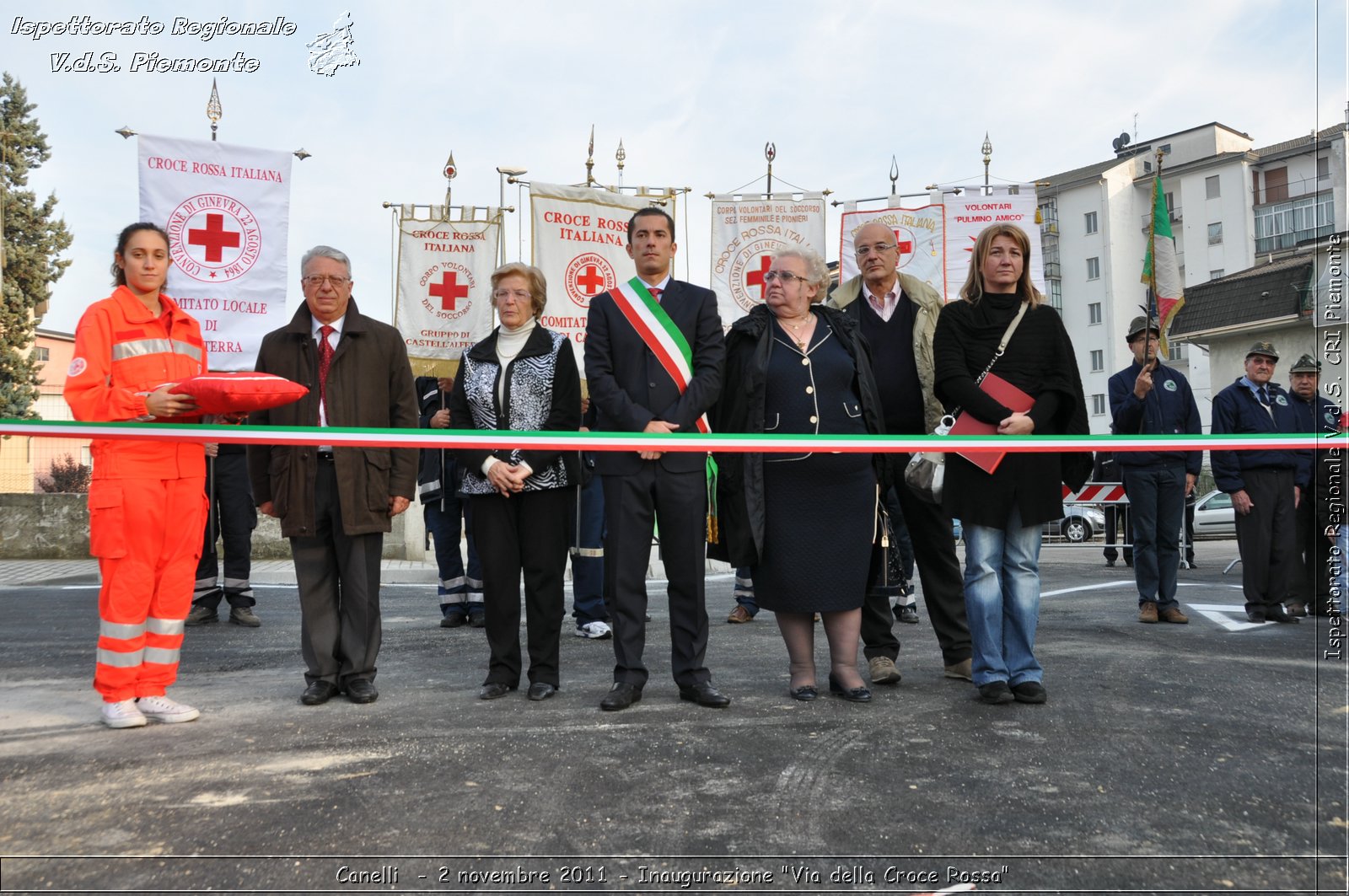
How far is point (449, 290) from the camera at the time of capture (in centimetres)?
1169

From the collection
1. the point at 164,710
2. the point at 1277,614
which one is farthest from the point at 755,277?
the point at 164,710

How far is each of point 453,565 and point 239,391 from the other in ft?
11.9

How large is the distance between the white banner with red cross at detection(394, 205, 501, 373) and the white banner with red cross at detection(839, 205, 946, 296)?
4010mm

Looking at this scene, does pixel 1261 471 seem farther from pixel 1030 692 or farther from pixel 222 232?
pixel 222 232

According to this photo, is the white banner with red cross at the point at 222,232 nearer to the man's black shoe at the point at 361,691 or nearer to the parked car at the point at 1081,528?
the man's black shoe at the point at 361,691

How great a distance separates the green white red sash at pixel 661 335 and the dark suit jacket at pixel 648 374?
0.02m

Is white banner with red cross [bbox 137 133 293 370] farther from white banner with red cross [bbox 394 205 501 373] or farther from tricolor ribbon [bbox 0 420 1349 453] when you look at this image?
tricolor ribbon [bbox 0 420 1349 453]

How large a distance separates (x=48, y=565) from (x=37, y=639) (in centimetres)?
791

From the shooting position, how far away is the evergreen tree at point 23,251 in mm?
36688

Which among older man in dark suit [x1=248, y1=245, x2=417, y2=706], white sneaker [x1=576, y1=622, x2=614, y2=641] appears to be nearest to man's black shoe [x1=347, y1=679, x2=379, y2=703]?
older man in dark suit [x1=248, y1=245, x2=417, y2=706]

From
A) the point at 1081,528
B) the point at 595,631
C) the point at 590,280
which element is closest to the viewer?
the point at 595,631

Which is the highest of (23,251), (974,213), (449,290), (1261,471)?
(23,251)

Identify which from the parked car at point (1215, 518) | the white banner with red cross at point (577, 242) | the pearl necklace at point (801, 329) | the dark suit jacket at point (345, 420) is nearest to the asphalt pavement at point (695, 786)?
the dark suit jacket at point (345, 420)

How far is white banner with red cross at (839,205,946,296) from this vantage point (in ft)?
37.9
